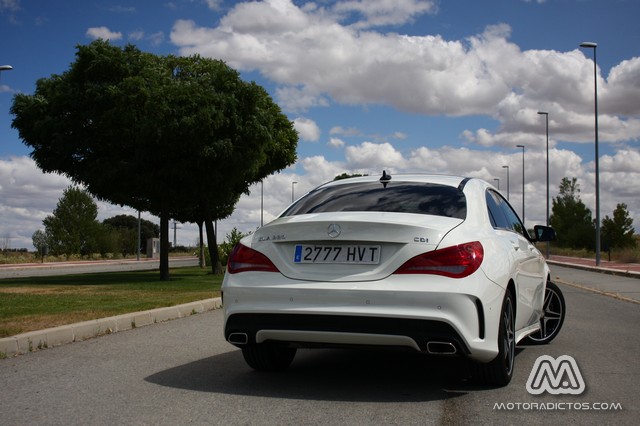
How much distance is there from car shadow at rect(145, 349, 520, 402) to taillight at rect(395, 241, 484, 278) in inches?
36.0

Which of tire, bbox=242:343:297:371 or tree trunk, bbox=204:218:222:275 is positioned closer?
tire, bbox=242:343:297:371

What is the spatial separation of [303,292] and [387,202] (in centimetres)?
104

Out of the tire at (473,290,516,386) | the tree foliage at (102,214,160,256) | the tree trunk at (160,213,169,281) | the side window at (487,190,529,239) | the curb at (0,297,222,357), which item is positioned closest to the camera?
the tire at (473,290,516,386)

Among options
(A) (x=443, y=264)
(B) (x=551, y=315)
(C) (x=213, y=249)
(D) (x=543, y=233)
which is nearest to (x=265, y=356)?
(A) (x=443, y=264)

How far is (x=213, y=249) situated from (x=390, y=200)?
22.7m

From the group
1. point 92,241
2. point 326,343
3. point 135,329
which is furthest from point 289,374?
point 92,241

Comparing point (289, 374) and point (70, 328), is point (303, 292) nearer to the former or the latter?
point (289, 374)

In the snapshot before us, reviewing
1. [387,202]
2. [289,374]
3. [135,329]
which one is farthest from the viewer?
[135,329]

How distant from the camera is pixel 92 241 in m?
57.8

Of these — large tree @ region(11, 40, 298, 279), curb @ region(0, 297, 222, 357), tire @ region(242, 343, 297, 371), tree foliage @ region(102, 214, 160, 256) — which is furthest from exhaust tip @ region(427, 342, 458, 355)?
tree foliage @ region(102, 214, 160, 256)

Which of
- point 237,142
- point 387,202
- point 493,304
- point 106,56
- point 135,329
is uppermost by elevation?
point 106,56

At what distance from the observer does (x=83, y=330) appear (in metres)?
8.45

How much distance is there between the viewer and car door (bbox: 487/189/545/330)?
6.06 meters

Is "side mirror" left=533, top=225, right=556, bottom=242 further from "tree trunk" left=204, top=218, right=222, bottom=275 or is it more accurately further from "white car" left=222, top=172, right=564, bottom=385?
"tree trunk" left=204, top=218, right=222, bottom=275
